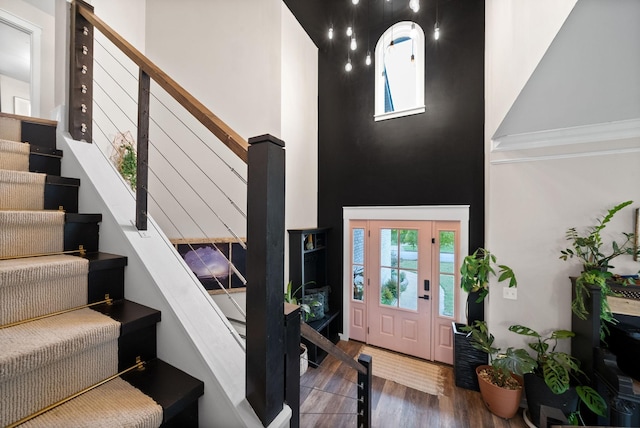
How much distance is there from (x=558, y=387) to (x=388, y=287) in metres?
1.96

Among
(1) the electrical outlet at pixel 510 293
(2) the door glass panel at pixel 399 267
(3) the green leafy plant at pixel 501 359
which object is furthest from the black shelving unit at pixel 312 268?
(1) the electrical outlet at pixel 510 293

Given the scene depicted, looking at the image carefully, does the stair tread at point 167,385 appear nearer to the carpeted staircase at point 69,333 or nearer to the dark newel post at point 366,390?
the carpeted staircase at point 69,333

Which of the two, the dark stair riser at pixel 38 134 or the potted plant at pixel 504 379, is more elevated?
the dark stair riser at pixel 38 134

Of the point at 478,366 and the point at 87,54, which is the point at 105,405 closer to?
the point at 87,54

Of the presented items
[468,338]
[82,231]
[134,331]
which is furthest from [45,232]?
[468,338]

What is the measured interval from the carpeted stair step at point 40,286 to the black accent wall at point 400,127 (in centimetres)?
338

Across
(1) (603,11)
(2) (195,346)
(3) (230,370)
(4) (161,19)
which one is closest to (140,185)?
(2) (195,346)

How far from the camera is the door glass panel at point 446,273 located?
3305 mm

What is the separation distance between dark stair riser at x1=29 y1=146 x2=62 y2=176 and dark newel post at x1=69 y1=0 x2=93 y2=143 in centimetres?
16

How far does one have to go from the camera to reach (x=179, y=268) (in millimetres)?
1179

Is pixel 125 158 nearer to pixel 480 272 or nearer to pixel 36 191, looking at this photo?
pixel 36 191

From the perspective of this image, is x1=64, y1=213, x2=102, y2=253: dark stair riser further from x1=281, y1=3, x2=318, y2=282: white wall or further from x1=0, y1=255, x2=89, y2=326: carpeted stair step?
x1=281, y1=3, x2=318, y2=282: white wall

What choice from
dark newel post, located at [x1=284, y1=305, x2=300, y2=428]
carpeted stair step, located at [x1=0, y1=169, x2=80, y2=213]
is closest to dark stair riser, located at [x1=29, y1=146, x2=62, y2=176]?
carpeted stair step, located at [x1=0, y1=169, x2=80, y2=213]

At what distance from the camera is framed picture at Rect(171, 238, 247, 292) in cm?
291
